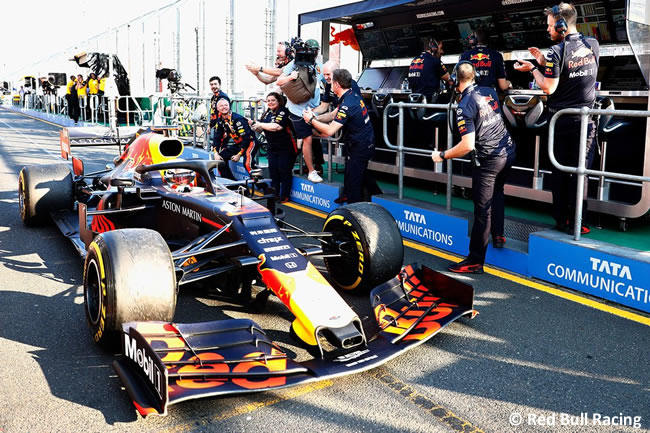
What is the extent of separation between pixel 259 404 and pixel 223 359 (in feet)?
0.98

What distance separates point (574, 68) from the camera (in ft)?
18.0

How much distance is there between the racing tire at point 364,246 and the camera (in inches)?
181

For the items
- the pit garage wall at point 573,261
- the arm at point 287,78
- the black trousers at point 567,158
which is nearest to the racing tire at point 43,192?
the arm at point 287,78

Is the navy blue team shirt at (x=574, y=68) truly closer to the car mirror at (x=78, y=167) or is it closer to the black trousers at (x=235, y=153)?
the black trousers at (x=235, y=153)

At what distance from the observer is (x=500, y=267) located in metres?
5.85

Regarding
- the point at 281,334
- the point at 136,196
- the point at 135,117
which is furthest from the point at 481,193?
the point at 135,117

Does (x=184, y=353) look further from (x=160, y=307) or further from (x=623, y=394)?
(x=623, y=394)

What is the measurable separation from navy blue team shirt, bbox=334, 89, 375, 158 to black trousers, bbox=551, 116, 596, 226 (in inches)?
85.9

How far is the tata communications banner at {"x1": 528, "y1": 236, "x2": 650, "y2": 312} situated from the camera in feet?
15.1

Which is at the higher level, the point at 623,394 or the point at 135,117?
the point at 135,117

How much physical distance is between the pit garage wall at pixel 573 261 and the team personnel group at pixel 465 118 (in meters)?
0.25

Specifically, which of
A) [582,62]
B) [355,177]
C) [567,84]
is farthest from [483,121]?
→ [355,177]

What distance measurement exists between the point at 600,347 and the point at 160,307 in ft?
9.02

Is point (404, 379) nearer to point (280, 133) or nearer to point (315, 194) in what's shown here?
point (315, 194)
